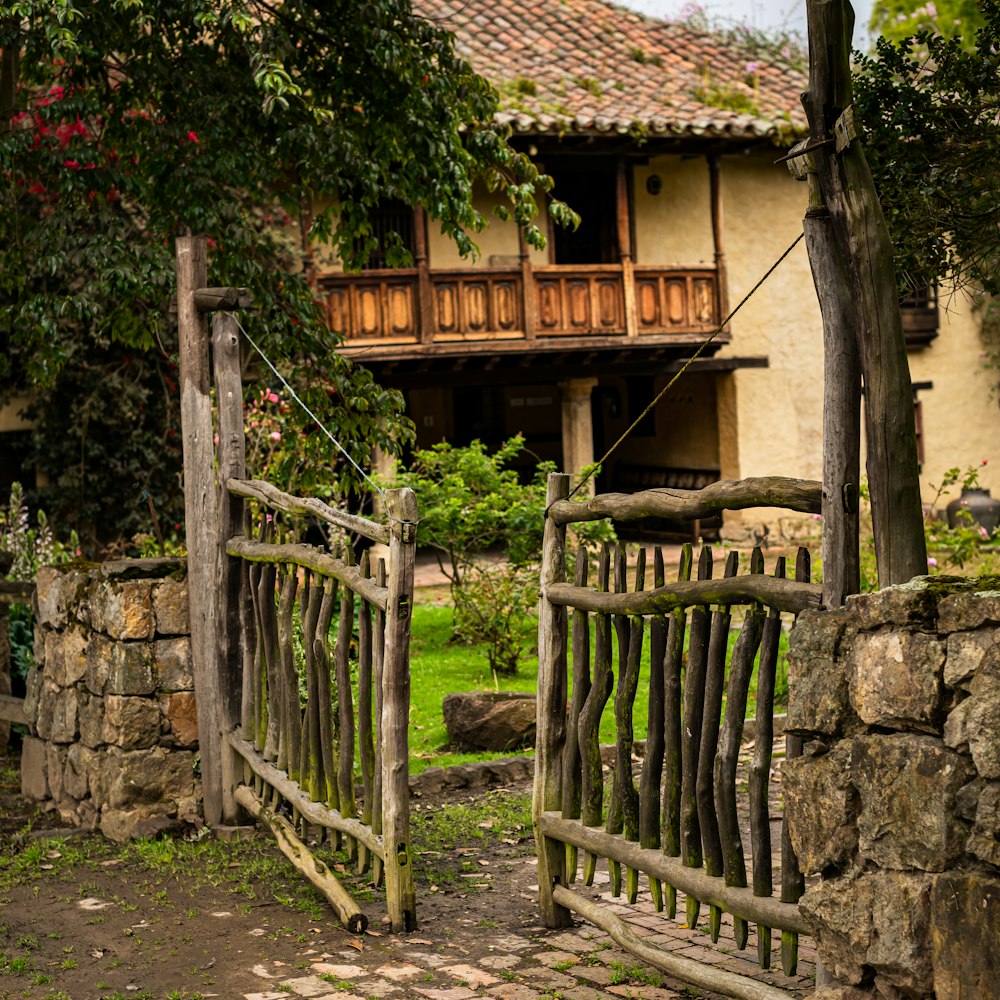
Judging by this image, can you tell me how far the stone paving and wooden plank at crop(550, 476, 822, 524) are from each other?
1390mm

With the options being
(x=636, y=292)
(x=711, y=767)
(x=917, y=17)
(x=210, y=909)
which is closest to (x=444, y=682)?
(x=210, y=909)

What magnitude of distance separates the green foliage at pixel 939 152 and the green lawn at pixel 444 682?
161 inches

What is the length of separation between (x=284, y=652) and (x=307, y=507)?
65 cm

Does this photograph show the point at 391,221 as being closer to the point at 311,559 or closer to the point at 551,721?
the point at 311,559

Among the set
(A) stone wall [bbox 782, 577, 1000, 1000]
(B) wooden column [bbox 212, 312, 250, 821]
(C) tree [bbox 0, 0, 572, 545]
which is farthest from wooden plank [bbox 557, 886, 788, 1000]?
(C) tree [bbox 0, 0, 572, 545]

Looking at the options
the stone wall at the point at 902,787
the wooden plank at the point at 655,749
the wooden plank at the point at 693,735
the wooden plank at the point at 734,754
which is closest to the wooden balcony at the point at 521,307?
the wooden plank at the point at 655,749

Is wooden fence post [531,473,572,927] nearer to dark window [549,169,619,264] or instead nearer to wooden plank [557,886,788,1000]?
wooden plank [557,886,788,1000]

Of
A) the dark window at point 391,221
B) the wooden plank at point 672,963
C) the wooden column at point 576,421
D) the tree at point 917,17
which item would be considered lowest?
the wooden plank at point 672,963

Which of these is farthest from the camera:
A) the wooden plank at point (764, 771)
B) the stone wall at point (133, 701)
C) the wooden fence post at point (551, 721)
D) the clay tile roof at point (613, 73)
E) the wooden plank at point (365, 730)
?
the clay tile roof at point (613, 73)

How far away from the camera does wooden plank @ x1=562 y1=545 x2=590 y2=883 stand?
15.3ft

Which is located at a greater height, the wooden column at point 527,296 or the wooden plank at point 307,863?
the wooden column at point 527,296

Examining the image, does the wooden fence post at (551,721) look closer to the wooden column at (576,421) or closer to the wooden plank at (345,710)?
the wooden plank at (345,710)

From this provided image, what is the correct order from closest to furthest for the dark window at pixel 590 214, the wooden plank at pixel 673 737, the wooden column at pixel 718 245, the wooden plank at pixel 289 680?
the wooden plank at pixel 673 737 < the wooden plank at pixel 289 680 < the wooden column at pixel 718 245 < the dark window at pixel 590 214

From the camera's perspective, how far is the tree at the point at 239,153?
23.5 feet
